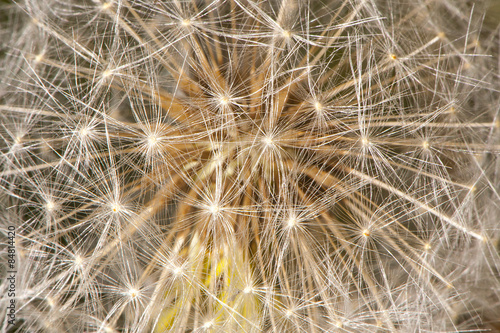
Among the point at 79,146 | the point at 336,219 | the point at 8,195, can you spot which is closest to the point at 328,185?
the point at 336,219

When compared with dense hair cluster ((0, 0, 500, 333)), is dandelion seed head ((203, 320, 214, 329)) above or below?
below

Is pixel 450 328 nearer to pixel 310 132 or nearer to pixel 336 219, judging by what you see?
pixel 336 219

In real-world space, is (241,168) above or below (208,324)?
above

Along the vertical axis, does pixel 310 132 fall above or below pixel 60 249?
above

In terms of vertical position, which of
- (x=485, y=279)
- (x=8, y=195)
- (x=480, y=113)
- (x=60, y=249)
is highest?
(x=480, y=113)

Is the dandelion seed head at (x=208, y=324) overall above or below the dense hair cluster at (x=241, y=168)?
below

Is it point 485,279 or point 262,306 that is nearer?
point 262,306
